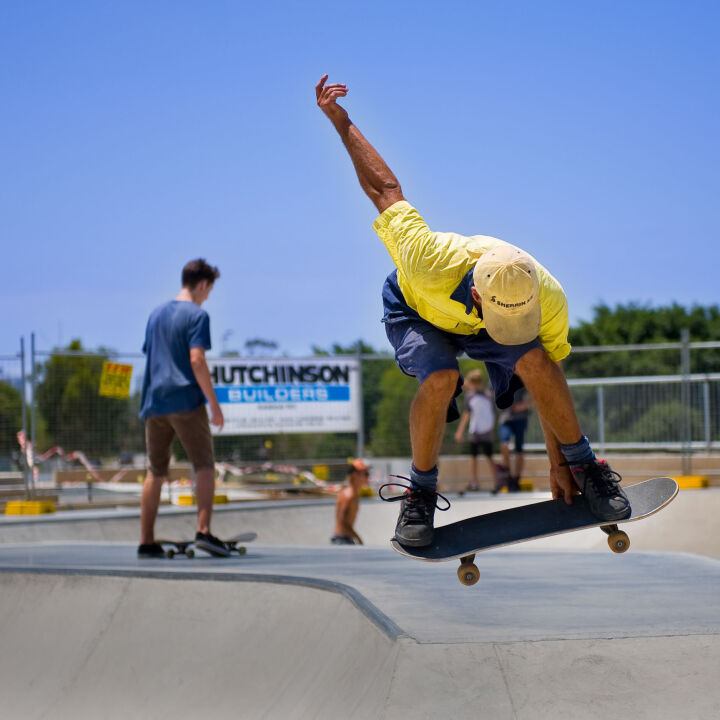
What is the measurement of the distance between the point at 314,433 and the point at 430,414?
9.41 meters

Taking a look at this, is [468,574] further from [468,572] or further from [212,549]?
[212,549]

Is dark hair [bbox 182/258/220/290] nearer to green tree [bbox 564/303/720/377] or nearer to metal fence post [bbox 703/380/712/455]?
metal fence post [bbox 703/380/712/455]

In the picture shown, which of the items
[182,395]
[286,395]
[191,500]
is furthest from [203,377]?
[286,395]

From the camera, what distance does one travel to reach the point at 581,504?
4.19 m

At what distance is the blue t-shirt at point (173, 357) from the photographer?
21.4ft

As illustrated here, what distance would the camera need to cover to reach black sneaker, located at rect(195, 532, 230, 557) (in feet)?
22.0

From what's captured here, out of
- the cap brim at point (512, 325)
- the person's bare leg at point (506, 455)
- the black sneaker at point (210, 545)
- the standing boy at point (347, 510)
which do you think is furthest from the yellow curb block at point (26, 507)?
the cap brim at point (512, 325)

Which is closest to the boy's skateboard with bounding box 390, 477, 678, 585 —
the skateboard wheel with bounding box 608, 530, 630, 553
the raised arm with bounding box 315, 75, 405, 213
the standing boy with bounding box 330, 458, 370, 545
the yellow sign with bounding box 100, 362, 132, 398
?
the skateboard wheel with bounding box 608, 530, 630, 553

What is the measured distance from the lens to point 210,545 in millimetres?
6742

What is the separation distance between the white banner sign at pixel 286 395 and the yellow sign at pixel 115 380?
1.15m

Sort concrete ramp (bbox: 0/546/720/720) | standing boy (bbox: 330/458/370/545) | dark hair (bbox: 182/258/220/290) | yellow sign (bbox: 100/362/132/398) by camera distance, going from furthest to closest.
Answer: yellow sign (bbox: 100/362/132/398) → standing boy (bbox: 330/458/370/545) → dark hair (bbox: 182/258/220/290) → concrete ramp (bbox: 0/546/720/720)

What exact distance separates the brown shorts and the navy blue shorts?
250 cm

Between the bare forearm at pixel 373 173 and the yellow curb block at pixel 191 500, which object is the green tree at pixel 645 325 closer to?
the yellow curb block at pixel 191 500

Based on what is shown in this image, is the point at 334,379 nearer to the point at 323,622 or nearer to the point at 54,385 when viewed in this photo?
the point at 54,385
